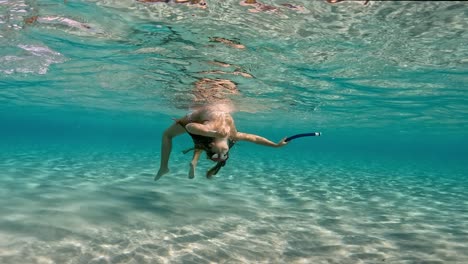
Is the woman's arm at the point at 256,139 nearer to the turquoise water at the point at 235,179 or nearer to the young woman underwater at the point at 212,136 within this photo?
the young woman underwater at the point at 212,136

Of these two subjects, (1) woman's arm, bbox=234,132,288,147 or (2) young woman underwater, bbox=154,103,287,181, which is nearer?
(2) young woman underwater, bbox=154,103,287,181

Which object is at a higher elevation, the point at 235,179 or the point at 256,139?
the point at 256,139

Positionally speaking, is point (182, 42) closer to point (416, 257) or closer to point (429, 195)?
point (416, 257)

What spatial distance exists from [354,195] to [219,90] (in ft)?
29.9

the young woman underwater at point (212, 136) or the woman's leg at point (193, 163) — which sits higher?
the young woman underwater at point (212, 136)

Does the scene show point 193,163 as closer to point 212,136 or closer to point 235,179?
point 212,136

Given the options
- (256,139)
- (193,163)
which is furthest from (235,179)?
(193,163)

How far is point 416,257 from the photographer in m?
6.61

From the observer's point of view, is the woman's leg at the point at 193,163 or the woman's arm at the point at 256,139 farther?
the woman's arm at the point at 256,139

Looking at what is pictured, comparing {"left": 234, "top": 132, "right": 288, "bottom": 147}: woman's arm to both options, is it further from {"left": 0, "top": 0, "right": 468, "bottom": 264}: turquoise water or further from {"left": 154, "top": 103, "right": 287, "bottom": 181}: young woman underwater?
{"left": 0, "top": 0, "right": 468, "bottom": 264}: turquoise water

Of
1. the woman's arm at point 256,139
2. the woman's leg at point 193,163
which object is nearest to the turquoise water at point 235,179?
the woman's leg at point 193,163

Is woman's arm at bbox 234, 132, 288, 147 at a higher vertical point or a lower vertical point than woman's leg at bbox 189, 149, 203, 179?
higher

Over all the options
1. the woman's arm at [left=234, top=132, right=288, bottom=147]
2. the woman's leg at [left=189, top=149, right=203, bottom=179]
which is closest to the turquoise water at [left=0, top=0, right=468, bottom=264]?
the woman's leg at [left=189, top=149, right=203, bottom=179]

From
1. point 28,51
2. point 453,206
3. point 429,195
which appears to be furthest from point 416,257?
point 28,51
